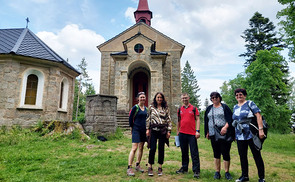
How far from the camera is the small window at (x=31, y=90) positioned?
9398 millimetres

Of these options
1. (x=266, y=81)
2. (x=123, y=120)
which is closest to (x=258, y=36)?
(x=266, y=81)

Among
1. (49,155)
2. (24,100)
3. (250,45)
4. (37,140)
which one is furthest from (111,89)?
(250,45)

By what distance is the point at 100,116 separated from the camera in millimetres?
9000

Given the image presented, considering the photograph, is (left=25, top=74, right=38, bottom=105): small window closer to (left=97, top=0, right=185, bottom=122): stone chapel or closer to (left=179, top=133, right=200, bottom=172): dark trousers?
(left=97, top=0, right=185, bottom=122): stone chapel

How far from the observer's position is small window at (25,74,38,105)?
940cm

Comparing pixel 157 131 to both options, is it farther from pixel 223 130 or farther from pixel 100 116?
pixel 100 116

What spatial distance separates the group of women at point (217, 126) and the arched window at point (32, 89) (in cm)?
754

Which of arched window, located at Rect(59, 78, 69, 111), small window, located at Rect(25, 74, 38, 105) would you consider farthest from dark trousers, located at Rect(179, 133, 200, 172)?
arched window, located at Rect(59, 78, 69, 111)

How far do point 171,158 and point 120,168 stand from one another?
1908 millimetres

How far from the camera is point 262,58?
14867 millimetres

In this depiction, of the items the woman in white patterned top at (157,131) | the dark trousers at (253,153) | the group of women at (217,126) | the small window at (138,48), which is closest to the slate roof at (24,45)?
the small window at (138,48)

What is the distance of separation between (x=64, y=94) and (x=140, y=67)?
6814 millimetres

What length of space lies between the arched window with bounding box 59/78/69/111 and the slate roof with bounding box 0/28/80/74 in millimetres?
1273

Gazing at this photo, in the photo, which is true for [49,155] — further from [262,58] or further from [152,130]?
[262,58]
